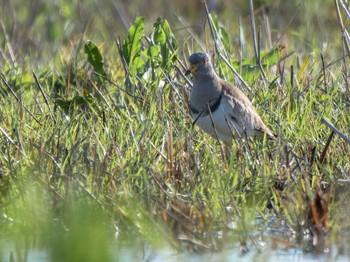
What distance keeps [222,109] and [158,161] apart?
Answer: 0.94 meters

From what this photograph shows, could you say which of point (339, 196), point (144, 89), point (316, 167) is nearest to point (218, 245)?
point (339, 196)

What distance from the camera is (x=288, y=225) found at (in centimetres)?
440

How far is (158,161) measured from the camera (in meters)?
5.06

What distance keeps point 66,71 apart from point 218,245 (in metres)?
3.29

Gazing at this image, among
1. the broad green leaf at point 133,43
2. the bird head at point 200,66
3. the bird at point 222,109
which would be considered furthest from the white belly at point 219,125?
the broad green leaf at point 133,43

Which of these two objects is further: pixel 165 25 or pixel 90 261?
pixel 165 25

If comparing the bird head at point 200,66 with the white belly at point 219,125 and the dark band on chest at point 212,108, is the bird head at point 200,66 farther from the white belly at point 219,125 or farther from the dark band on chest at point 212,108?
→ the white belly at point 219,125

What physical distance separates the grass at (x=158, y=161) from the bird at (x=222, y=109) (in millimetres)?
114

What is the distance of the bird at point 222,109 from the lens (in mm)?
5727

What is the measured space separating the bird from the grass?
0.11 meters

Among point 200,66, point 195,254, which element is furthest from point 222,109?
point 195,254

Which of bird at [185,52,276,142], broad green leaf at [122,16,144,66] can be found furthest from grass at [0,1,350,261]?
bird at [185,52,276,142]

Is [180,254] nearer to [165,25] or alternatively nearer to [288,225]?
[288,225]

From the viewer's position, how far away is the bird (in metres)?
5.73
